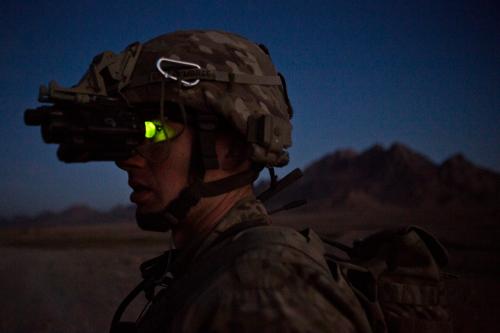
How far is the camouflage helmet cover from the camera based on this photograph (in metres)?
2.36

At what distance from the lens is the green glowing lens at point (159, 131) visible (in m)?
2.17

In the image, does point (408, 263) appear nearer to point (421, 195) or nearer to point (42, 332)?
point (42, 332)

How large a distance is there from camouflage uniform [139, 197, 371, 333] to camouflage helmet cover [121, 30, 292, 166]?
2.89 ft

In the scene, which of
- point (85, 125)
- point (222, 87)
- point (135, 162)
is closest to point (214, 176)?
point (135, 162)

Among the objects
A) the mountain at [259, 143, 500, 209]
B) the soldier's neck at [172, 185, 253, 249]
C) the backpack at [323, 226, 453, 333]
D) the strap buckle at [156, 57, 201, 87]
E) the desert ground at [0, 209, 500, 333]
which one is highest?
the strap buckle at [156, 57, 201, 87]

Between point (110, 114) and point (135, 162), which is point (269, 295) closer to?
point (110, 114)

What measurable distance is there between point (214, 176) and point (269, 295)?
102 cm

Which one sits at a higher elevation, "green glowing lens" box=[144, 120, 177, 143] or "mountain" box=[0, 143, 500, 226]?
"green glowing lens" box=[144, 120, 177, 143]

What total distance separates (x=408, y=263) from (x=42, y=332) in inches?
224

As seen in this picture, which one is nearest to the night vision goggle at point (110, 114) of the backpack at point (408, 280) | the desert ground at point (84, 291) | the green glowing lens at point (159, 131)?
the green glowing lens at point (159, 131)

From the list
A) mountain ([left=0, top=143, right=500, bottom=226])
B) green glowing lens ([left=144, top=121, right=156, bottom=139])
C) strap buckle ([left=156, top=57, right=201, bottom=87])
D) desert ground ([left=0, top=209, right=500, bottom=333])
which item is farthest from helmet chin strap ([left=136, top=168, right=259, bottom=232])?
mountain ([left=0, top=143, right=500, bottom=226])

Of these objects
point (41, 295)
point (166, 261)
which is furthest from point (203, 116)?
point (41, 295)

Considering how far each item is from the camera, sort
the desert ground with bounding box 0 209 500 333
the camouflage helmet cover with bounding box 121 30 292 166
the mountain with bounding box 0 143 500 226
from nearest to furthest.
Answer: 1. the camouflage helmet cover with bounding box 121 30 292 166
2. the desert ground with bounding box 0 209 500 333
3. the mountain with bounding box 0 143 500 226

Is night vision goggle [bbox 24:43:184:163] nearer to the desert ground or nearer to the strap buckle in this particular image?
the strap buckle
